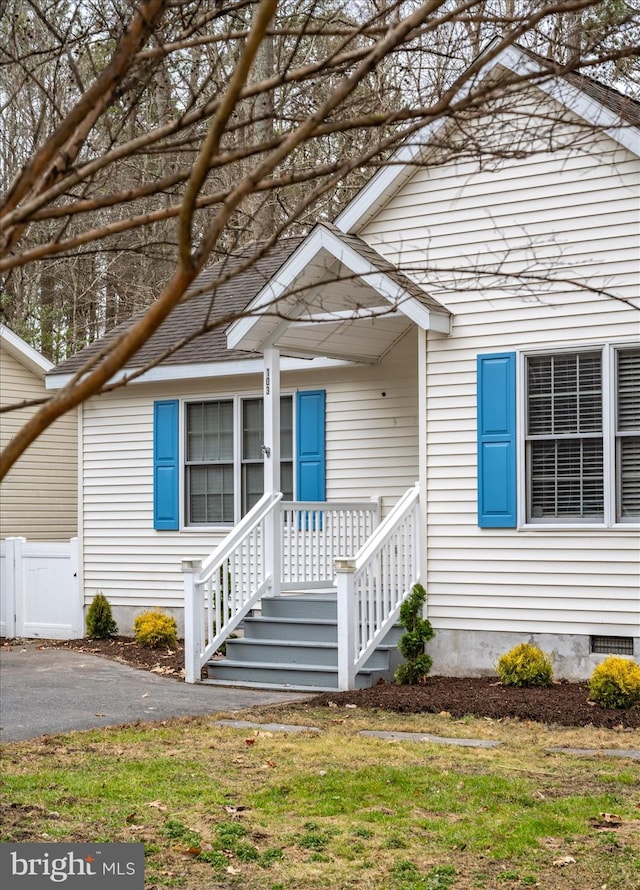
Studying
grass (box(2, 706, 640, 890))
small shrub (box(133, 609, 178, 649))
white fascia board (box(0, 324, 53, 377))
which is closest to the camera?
grass (box(2, 706, 640, 890))

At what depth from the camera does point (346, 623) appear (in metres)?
11.5

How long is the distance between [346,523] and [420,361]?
94.3 inches

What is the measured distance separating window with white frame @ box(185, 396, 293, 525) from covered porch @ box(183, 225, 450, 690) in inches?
57.1

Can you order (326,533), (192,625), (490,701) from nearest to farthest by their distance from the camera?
(490,701), (192,625), (326,533)

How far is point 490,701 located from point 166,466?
7159 mm

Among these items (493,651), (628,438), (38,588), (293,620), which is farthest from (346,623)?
(38,588)

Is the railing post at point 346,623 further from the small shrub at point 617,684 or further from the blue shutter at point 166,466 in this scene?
the blue shutter at point 166,466

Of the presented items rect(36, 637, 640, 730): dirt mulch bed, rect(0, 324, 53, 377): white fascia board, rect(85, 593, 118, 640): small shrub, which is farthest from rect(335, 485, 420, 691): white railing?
rect(0, 324, 53, 377): white fascia board

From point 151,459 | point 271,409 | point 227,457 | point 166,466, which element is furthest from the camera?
point 151,459

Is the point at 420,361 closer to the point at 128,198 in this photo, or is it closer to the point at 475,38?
the point at 475,38

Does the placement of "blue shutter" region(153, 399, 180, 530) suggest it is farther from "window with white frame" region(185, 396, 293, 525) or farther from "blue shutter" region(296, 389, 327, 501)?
"blue shutter" region(296, 389, 327, 501)

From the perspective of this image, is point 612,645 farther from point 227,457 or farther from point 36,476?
point 36,476

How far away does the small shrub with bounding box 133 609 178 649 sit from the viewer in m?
15.3

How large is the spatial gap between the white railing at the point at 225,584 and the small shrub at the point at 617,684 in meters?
4.12
